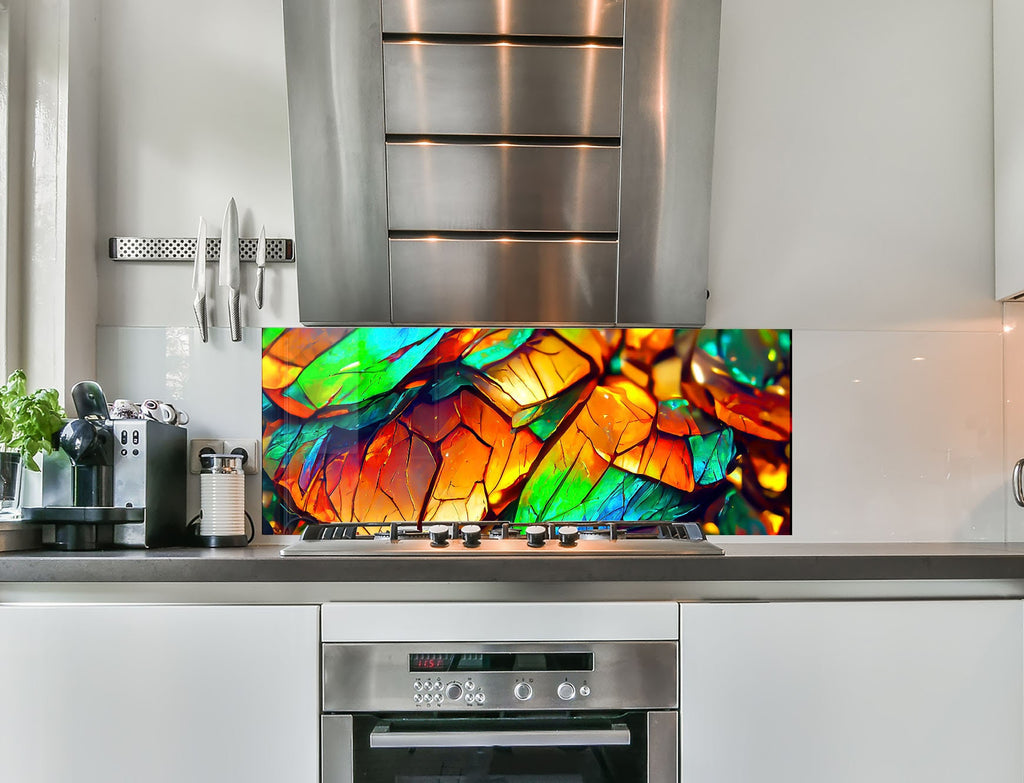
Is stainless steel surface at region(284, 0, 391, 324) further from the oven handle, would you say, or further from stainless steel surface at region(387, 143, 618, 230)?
the oven handle

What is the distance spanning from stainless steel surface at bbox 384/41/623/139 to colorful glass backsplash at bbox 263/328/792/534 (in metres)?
0.50

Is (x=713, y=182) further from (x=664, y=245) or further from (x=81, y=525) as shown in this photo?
(x=81, y=525)

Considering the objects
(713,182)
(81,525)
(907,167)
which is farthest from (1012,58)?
(81,525)

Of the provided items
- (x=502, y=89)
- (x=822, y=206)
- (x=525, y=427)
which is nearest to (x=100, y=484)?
(x=525, y=427)

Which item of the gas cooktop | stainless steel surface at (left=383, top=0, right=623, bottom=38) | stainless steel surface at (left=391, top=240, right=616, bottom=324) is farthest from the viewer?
stainless steel surface at (left=391, top=240, right=616, bottom=324)

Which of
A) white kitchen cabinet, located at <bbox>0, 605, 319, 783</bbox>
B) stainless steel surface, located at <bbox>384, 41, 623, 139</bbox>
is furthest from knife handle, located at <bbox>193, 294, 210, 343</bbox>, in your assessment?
white kitchen cabinet, located at <bbox>0, 605, 319, 783</bbox>

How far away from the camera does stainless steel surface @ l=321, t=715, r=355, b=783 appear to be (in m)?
1.50

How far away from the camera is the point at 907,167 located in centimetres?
214

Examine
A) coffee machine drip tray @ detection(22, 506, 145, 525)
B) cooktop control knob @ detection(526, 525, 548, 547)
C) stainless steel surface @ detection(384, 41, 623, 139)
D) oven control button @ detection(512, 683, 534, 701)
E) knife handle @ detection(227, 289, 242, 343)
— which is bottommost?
oven control button @ detection(512, 683, 534, 701)

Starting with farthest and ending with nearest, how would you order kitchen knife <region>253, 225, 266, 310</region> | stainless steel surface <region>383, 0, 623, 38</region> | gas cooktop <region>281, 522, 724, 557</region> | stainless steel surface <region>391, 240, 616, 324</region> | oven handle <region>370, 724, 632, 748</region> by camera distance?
1. kitchen knife <region>253, 225, 266, 310</region>
2. stainless steel surface <region>391, 240, 616, 324</region>
3. stainless steel surface <region>383, 0, 623, 38</region>
4. gas cooktop <region>281, 522, 724, 557</region>
5. oven handle <region>370, 724, 632, 748</region>

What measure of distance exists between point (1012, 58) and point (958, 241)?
450mm

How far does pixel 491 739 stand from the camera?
58.5 inches

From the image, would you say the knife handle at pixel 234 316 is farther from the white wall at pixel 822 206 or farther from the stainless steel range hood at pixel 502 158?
the stainless steel range hood at pixel 502 158

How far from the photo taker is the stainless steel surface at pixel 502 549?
62.1 inches
